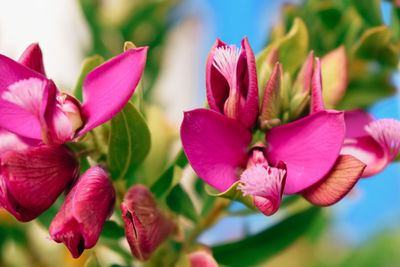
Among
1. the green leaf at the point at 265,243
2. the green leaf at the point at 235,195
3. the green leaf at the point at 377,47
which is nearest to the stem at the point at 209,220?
the green leaf at the point at 265,243

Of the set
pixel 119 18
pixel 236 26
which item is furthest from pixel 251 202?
pixel 236 26

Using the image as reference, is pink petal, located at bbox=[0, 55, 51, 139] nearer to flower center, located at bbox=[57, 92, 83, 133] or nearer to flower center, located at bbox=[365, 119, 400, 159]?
→ flower center, located at bbox=[57, 92, 83, 133]

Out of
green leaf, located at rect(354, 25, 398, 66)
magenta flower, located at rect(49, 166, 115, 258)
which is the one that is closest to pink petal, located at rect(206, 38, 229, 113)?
magenta flower, located at rect(49, 166, 115, 258)

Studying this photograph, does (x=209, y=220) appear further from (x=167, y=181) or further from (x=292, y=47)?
(x=292, y=47)

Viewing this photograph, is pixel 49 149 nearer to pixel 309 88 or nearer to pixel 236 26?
pixel 309 88

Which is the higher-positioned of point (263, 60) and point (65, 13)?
point (263, 60)

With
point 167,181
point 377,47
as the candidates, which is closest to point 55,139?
point 167,181
